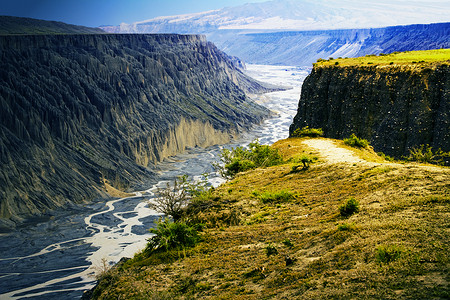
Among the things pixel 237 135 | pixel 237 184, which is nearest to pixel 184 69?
pixel 237 135

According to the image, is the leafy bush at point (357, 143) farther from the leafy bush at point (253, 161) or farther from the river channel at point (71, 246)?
the river channel at point (71, 246)

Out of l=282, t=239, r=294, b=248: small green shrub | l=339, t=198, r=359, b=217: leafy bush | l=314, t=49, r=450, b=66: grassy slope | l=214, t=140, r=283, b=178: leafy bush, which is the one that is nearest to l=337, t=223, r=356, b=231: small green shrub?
l=339, t=198, r=359, b=217: leafy bush

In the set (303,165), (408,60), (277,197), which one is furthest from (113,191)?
(277,197)

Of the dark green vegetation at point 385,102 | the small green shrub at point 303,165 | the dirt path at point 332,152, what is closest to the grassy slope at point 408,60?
the dark green vegetation at point 385,102

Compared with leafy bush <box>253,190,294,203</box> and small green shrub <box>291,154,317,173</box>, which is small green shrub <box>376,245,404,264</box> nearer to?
leafy bush <box>253,190,294,203</box>

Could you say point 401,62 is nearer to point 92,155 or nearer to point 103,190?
point 103,190
